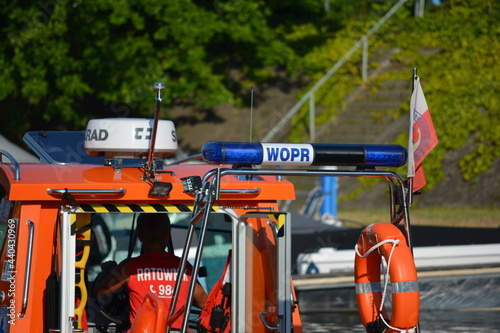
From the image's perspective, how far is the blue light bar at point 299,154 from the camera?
4.07 metres

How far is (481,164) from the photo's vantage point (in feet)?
66.8

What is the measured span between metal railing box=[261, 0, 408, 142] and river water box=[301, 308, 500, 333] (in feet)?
29.8

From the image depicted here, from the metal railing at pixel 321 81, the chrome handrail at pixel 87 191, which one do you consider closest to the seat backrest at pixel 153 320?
the chrome handrail at pixel 87 191

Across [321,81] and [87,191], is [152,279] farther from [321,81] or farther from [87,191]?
[321,81]

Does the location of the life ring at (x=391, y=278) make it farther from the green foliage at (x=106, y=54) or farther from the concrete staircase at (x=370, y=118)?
the concrete staircase at (x=370, y=118)

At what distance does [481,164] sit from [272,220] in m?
16.9

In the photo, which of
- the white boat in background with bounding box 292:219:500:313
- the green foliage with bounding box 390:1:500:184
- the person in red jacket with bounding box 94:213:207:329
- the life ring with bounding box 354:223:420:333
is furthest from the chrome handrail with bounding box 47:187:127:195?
the green foliage with bounding box 390:1:500:184

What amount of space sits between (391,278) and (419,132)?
80 cm

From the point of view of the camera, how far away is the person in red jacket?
5.51m

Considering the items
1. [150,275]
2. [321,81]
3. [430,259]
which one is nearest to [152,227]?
[150,275]

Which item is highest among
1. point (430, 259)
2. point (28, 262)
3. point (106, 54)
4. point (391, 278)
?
point (106, 54)

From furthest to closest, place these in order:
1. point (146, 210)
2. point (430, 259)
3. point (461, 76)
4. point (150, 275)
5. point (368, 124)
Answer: point (461, 76), point (368, 124), point (430, 259), point (150, 275), point (146, 210)

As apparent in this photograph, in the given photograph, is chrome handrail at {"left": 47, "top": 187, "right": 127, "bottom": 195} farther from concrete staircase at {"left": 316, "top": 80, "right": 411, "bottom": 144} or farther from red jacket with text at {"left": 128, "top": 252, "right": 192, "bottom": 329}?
concrete staircase at {"left": 316, "top": 80, "right": 411, "bottom": 144}

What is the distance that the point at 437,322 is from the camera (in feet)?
36.6
